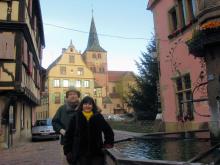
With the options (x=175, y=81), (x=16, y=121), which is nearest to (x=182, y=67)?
(x=175, y=81)

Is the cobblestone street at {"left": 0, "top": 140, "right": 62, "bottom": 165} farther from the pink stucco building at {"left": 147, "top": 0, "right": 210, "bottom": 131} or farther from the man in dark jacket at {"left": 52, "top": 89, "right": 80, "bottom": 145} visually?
the man in dark jacket at {"left": 52, "top": 89, "right": 80, "bottom": 145}

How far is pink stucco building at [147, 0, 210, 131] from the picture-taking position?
47.2 feet

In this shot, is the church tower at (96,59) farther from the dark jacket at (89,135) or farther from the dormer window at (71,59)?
the dark jacket at (89,135)

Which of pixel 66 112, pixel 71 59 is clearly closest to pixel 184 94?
pixel 66 112

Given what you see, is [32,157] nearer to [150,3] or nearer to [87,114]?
[87,114]

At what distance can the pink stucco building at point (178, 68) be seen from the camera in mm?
14375

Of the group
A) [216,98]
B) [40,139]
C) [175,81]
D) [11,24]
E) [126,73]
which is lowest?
[40,139]

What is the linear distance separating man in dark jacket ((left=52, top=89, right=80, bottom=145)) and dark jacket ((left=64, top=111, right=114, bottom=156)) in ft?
2.11

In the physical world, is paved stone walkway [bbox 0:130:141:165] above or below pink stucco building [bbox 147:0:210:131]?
below

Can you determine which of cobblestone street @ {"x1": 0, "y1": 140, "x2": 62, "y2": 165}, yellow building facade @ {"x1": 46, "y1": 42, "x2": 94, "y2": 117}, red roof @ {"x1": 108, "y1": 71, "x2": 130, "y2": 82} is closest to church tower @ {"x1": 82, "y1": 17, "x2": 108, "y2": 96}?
red roof @ {"x1": 108, "y1": 71, "x2": 130, "y2": 82}

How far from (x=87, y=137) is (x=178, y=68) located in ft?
38.0

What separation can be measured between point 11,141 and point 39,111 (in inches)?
2417

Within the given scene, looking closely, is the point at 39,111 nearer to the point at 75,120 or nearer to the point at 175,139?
the point at 175,139

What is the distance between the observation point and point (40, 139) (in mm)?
24109
